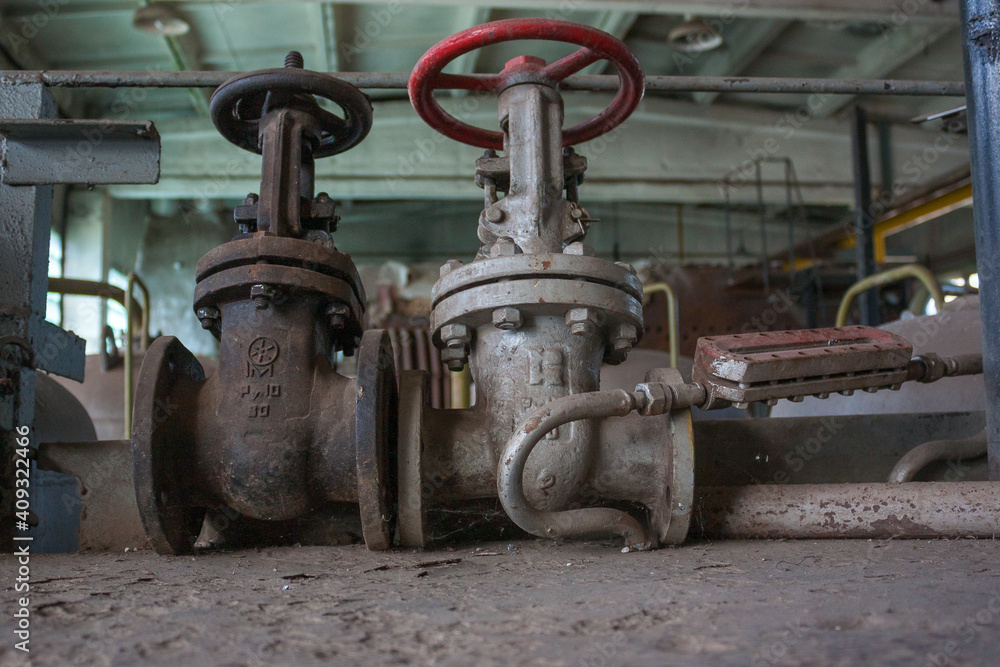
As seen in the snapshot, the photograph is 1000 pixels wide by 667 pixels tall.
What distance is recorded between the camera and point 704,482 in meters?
1.71

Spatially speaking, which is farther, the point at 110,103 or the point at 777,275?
the point at 110,103

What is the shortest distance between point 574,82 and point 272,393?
1.03m

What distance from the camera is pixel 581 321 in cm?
138

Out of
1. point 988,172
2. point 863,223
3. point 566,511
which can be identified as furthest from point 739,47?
point 566,511

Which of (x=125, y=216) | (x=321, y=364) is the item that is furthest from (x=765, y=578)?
(x=125, y=216)

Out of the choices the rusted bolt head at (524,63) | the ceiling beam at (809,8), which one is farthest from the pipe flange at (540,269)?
the ceiling beam at (809,8)

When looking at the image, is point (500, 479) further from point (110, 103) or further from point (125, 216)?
point (125, 216)

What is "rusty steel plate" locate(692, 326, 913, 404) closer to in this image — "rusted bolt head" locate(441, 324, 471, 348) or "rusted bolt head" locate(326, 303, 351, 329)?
"rusted bolt head" locate(441, 324, 471, 348)

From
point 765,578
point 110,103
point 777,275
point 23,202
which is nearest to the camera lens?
point 765,578

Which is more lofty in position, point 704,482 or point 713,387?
point 713,387

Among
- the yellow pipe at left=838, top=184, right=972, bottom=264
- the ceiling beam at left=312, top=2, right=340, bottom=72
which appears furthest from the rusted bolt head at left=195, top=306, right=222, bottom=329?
the yellow pipe at left=838, top=184, right=972, bottom=264

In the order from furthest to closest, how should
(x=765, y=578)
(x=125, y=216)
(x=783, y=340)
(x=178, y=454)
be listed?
(x=125, y=216)
(x=783, y=340)
(x=178, y=454)
(x=765, y=578)

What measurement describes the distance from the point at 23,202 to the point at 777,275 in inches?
197

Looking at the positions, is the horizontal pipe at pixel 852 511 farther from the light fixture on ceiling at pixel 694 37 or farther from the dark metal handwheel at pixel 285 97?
the light fixture on ceiling at pixel 694 37
